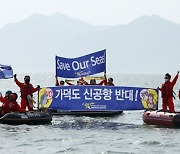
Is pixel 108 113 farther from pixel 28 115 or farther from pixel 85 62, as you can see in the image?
pixel 28 115

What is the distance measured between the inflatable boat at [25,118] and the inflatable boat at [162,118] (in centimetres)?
418

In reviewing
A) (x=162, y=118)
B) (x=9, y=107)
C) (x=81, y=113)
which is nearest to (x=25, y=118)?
(x=9, y=107)

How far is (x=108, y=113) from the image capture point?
25.7 metres

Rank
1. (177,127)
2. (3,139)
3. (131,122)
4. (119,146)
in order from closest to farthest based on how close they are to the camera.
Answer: (119,146) < (3,139) < (177,127) < (131,122)

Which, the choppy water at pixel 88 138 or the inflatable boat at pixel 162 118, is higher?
the inflatable boat at pixel 162 118

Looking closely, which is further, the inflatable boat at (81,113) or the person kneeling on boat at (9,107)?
the inflatable boat at (81,113)

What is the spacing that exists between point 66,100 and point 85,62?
273 centimetres

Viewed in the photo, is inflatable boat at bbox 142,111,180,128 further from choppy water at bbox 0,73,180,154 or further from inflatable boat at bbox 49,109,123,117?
inflatable boat at bbox 49,109,123,117

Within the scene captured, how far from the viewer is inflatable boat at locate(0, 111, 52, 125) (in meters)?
21.3

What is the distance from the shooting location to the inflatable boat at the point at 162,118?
20.5 m

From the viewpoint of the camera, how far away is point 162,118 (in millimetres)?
21031

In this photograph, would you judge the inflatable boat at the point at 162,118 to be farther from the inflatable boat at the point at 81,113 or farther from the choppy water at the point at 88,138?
the inflatable boat at the point at 81,113

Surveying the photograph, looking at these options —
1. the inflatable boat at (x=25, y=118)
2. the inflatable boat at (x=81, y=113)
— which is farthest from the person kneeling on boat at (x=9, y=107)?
the inflatable boat at (x=81, y=113)

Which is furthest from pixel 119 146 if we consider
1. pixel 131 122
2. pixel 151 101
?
pixel 131 122
